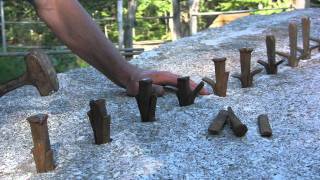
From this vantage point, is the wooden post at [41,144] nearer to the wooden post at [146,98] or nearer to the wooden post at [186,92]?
the wooden post at [146,98]

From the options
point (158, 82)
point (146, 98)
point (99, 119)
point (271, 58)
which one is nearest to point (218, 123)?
point (146, 98)

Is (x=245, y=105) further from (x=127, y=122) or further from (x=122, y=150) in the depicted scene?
(x=122, y=150)

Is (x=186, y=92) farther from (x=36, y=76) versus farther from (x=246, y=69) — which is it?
(x=36, y=76)

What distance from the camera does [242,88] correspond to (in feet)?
9.39

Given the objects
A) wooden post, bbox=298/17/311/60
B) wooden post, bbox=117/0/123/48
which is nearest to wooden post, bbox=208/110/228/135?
wooden post, bbox=298/17/311/60

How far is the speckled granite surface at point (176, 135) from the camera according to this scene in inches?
70.9

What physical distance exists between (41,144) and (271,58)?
1691mm

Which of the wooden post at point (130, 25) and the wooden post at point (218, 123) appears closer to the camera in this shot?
the wooden post at point (218, 123)

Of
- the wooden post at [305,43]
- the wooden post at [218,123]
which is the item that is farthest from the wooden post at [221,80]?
the wooden post at [305,43]

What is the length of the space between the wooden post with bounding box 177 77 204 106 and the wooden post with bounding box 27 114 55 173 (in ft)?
2.64

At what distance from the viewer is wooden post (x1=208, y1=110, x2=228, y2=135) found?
2.09 m

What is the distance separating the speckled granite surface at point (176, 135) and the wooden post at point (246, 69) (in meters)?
0.06

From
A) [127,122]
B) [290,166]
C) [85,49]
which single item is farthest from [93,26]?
[290,166]

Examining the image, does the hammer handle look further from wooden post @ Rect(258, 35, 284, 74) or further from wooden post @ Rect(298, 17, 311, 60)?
wooden post @ Rect(298, 17, 311, 60)
